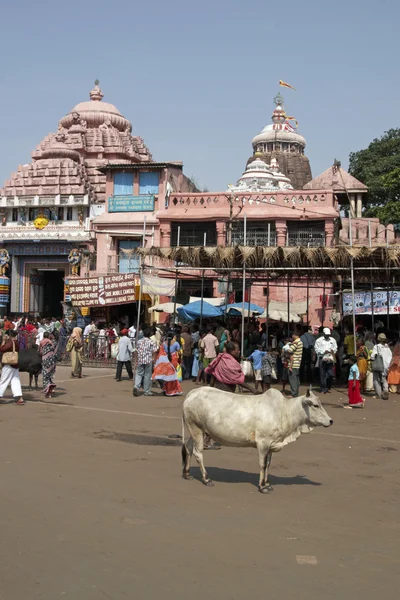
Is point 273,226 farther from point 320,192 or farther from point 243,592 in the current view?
point 243,592

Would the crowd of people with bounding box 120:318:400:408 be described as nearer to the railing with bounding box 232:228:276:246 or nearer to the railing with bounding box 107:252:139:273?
the railing with bounding box 232:228:276:246

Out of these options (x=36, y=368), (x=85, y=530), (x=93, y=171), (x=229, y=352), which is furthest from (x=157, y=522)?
(x=93, y=171)

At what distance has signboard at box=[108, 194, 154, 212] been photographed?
33.8 metres

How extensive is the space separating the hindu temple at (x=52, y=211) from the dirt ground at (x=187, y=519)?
90.7 feet

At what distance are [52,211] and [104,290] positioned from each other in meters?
12.6

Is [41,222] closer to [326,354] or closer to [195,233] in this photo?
[195,233]

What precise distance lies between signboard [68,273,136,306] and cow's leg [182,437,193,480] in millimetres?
20188

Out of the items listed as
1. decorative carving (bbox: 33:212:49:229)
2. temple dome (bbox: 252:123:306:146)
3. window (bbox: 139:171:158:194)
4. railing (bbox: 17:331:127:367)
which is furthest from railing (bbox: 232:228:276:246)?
temple dome (bbox: 252:123:306:146)

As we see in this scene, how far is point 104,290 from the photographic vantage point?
92.5ft

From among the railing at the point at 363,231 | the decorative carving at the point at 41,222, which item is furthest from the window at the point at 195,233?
the decorative carving at the point at 41,222

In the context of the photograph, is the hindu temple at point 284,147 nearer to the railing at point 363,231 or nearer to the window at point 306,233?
the railing at point 363,231

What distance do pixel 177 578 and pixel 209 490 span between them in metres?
2.55

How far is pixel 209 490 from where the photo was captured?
718 cm

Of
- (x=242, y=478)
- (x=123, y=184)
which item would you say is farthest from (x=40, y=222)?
(x=242, y=478)
